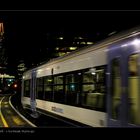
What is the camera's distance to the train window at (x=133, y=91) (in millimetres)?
6590

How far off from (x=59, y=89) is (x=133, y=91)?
7.11 m

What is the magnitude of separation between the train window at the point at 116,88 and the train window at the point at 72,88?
293 cm

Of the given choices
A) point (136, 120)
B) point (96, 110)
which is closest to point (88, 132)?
point (136, 120)

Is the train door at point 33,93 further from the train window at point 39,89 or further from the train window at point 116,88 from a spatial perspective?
the train window at point 116,88

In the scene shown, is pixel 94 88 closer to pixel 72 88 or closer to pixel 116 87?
pixel 116 87

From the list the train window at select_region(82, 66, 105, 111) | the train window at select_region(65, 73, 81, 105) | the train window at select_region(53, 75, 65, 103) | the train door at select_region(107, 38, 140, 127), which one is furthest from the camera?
the train window at select_region(53, 75, 65, 103)

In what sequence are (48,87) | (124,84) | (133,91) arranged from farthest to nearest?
(48,87) < (124,84) < (133,91)

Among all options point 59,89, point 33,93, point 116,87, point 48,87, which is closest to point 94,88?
point 116,87

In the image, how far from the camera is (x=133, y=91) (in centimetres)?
680

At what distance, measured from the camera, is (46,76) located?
55.1 ft

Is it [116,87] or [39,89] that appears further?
[39,89]

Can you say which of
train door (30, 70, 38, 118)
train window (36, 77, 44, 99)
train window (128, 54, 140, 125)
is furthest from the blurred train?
train door (30, 70, 38, 118)

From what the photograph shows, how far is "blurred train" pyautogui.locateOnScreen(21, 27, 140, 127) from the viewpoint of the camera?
696 centimetres

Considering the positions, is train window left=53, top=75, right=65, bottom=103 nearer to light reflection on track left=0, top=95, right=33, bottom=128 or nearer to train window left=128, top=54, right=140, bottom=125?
light reflection on track left=0, top=95, right=33, bottom=128
